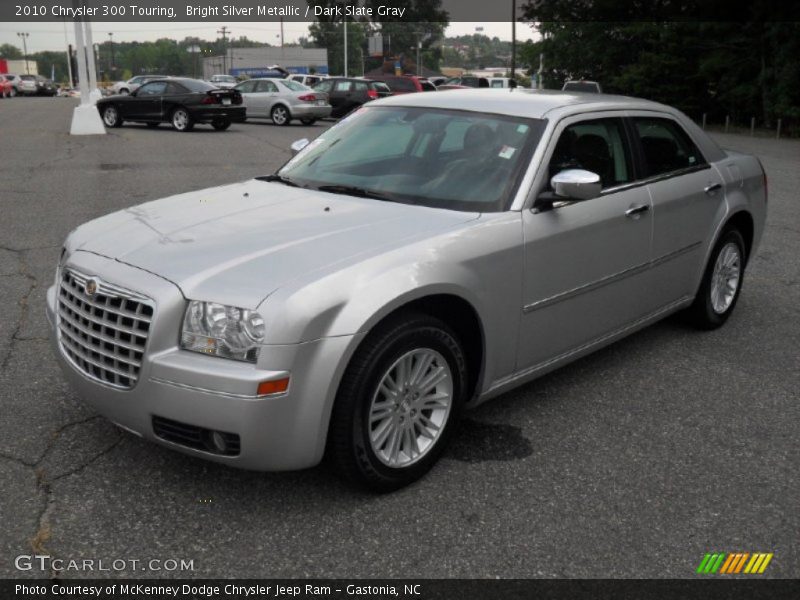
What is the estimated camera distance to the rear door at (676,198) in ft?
16.0

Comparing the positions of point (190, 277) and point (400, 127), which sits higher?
point (400, 127)

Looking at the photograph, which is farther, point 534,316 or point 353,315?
point 534,316

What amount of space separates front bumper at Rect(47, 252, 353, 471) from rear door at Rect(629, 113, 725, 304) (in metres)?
2.53

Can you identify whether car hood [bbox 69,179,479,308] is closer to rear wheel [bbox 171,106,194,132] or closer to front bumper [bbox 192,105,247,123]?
front bumper [bbox 192,105,247,123]

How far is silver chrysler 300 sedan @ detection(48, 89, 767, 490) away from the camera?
3.05 meters

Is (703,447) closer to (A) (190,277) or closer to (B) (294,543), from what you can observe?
(B) (294,543)

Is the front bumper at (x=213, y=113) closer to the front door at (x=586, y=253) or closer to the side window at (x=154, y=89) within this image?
the side window at (x=154, y=89)

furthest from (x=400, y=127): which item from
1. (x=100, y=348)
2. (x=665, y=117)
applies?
(x=100, y=348)

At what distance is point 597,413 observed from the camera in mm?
4332

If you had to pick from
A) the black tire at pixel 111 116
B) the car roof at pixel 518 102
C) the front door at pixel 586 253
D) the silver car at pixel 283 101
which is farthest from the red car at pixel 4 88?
the front door at pixel 586 253

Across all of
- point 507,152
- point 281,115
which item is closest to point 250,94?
point 281,115

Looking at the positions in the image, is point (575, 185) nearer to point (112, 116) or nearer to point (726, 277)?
point (726, 277)

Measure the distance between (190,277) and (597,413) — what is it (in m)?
2.24

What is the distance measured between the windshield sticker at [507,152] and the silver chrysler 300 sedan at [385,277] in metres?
0.01
